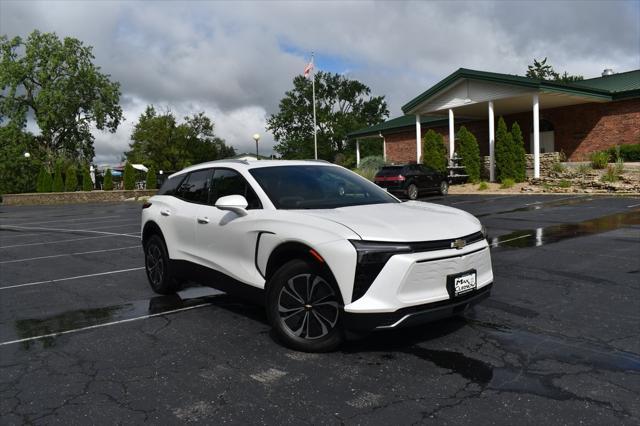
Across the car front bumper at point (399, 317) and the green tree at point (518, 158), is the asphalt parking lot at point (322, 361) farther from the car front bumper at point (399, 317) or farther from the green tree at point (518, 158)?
the green tree at point (518, 158)

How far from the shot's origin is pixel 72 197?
1656 inches

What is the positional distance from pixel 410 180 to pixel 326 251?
19123mm

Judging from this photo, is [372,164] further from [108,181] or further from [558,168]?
[108,181]

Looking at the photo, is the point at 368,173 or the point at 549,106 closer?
the point at 549,106

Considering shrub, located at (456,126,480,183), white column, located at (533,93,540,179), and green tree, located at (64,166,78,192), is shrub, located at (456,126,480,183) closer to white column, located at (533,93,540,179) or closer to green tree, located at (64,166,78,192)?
white column, located at (533,93,540,179)

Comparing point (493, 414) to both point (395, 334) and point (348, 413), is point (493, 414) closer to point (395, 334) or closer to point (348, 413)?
point (348, 413)

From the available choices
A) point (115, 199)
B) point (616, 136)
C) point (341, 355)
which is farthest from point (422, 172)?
point (115, 199)

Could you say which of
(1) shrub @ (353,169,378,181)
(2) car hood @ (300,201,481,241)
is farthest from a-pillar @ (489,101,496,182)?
(2) car hood @ (300,201,481,241)

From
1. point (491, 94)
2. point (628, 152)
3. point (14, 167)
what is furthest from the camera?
point (14, 167)

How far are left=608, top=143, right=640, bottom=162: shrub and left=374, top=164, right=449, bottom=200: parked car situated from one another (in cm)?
797

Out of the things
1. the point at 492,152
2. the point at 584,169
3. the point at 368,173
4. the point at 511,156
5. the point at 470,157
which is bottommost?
the point at 584,169

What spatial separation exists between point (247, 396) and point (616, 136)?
27362 mm

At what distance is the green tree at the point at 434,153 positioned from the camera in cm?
2822

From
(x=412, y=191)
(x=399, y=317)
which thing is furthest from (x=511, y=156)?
(x=399, y=317)
